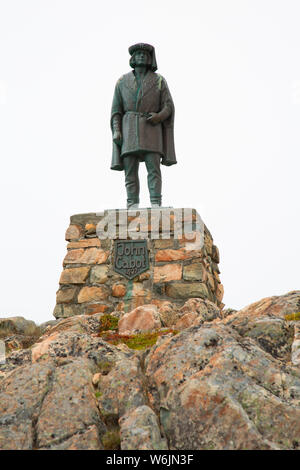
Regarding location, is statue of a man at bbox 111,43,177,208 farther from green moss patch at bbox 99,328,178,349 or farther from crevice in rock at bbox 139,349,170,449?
crevice in rock at bbox 139,349,170,449

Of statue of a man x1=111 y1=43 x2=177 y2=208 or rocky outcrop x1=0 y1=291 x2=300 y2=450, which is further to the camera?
statue of a man x1=111 y1=43 x2=177 y2=208

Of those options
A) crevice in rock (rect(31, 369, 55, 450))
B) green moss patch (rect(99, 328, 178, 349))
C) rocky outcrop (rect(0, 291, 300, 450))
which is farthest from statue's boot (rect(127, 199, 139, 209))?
crevice in rock (rect(31, 369, 55, 450))

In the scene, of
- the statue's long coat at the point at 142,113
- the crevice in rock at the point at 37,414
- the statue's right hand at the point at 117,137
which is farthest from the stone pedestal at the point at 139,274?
the crevice in rock at the point at 37,414

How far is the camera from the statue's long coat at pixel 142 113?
7.10m

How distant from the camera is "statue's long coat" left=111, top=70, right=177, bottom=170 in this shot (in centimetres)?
710

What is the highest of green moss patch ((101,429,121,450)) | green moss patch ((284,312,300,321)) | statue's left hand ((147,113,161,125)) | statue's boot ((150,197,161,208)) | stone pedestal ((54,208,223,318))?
statue's left hand ((147,113,161,125))

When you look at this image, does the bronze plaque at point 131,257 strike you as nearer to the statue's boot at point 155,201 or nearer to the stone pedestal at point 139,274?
the stone pedestal at point 139,274

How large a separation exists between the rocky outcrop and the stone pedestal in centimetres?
294

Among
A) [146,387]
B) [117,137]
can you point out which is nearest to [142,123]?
[117,137]

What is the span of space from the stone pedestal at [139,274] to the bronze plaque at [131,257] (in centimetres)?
5

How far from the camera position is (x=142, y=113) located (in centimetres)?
716
